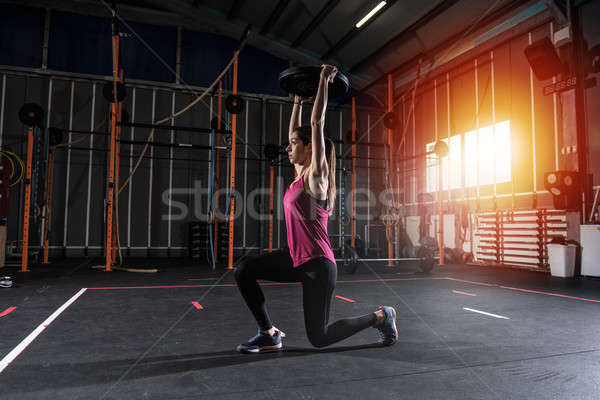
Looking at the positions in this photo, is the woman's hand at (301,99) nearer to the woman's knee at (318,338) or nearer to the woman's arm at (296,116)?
the woman's arm at (296,116)

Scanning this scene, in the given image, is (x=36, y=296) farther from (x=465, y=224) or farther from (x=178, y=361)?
(x=465, y=224)

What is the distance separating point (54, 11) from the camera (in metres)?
8.59

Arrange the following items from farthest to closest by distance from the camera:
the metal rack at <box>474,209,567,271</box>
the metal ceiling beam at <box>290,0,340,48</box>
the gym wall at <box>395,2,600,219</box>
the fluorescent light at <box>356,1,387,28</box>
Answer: the metal ceiling beam at <box>290,0,340,48</box>, the fluorescent light at <box>356,1,387,28</box>, the metal rack at <box>474,209,567,271</box>, the gym wall at <box>395,2,600,219</box>

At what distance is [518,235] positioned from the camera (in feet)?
22.8

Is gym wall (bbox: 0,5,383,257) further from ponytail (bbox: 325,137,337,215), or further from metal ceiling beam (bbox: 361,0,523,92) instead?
ponytail (bbox: 325,137,337,215)

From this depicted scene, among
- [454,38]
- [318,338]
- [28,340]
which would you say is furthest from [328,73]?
[454,38]

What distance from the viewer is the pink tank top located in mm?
1858

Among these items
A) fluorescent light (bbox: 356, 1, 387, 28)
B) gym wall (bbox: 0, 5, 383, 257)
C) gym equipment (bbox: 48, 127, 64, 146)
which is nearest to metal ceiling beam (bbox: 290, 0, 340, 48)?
fluorescent light (bbox: 356, 1, 387, 28)

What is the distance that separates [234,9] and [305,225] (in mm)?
8286

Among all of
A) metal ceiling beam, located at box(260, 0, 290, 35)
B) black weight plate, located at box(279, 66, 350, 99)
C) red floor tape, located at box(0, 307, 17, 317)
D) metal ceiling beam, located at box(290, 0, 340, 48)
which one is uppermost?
metal ceiling beam, located at box(260, 0, 290, 35)

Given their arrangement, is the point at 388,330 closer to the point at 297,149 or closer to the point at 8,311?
the point at 297,149

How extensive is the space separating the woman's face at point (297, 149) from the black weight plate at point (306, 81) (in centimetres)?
57

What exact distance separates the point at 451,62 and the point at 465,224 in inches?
142

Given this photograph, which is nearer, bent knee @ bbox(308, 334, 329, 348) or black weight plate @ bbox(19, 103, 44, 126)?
bent knee @ bbox(308, 334, 329, 348)
